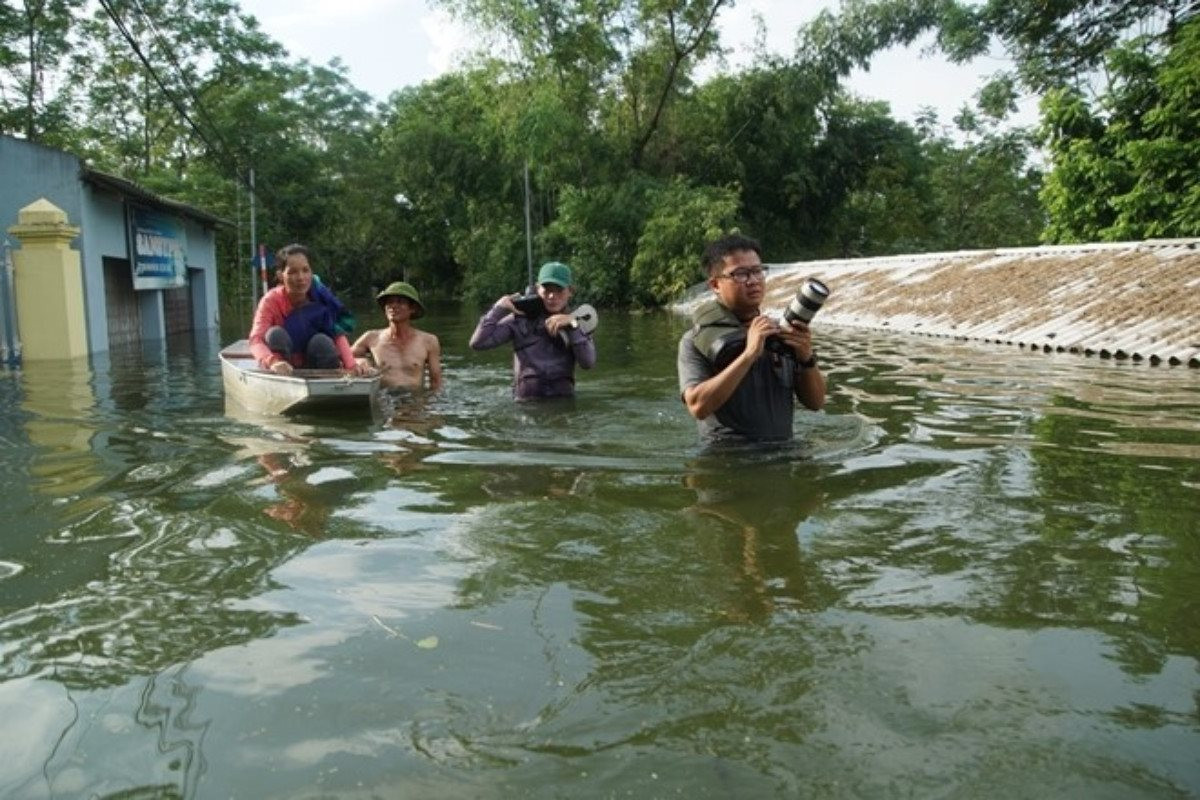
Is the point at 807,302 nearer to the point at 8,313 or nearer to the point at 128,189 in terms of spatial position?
the point at 8,313

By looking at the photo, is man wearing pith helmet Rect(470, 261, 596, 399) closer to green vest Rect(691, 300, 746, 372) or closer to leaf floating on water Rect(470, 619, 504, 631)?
green vest Rect(691, 300, 746, 372)

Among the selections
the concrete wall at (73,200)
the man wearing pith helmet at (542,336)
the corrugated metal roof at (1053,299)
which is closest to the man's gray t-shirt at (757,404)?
the man wearing pith helmet at (542,336)

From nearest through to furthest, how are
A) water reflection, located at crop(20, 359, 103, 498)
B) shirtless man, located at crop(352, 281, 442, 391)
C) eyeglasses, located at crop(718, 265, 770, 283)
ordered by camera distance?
eyeglasses, located at crop(718, 265, 770, 283), water reflection, located at crop(20, 359, 103, 498), shirtless man, located at crop(352, 281, 442, 391)

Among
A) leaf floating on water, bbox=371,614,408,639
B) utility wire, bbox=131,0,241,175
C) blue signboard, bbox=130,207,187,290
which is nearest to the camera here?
leaf floating on water, bbox=371,614,408,639

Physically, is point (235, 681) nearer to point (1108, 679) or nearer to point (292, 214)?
point (1108, 679)

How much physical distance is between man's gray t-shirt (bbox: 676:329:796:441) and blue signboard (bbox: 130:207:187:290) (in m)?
15.4

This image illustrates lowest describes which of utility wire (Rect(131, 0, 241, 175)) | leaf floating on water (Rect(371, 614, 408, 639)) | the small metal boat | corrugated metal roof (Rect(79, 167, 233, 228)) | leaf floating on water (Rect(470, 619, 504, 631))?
Answer: leaf floating on water (Rect(371, 614, 408, 639))

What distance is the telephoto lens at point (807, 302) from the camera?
4414mm

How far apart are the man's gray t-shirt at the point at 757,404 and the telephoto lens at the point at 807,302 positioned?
0.51 metres

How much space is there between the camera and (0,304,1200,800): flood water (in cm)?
229

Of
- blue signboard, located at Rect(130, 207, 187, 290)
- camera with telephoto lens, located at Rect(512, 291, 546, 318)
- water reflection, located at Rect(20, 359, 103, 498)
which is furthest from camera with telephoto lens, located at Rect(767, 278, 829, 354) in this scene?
blue signboard, located at Rect(130, 207, 187, 290)

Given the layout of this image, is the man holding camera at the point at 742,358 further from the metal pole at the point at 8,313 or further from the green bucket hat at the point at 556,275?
the metal pole at the point at 8,313

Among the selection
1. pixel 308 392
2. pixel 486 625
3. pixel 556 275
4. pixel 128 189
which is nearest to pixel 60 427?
pixel 308 392

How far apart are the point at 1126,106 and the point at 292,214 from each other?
28.4m
